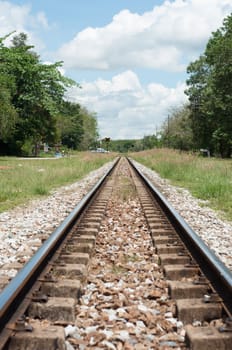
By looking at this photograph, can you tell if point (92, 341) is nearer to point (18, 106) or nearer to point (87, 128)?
point (18, 106)

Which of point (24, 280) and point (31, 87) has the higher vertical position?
point (31, 87)

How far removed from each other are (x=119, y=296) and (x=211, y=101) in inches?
1572

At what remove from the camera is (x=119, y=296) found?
12.6ft

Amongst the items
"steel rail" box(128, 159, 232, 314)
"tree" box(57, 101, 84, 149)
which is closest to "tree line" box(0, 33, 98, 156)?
"steel rail" box(128, 159, 232, 314)

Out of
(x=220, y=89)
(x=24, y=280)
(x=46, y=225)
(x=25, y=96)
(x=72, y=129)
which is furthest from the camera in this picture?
(x=72, y=129)

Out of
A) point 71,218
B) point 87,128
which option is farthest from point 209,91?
point 87,128

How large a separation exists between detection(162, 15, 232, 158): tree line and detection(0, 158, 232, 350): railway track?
3480 centimetres

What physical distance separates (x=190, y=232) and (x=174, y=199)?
536 centimetres

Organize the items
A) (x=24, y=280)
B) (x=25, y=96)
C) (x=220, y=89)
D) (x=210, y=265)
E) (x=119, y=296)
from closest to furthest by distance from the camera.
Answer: (x=24, y=280) < (x=119, y=296) < (x=210, y=265) < (x=220, y=89) < (x=25, y=96)

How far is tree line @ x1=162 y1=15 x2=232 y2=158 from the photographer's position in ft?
127

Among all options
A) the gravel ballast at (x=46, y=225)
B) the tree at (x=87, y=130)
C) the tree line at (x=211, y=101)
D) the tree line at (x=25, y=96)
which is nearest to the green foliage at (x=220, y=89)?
the tree line at (x=211, y=101)

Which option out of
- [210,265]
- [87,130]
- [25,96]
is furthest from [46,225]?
[87,130]

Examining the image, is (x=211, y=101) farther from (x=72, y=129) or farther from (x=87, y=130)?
(x=87, y=130)

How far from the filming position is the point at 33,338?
113 inches
